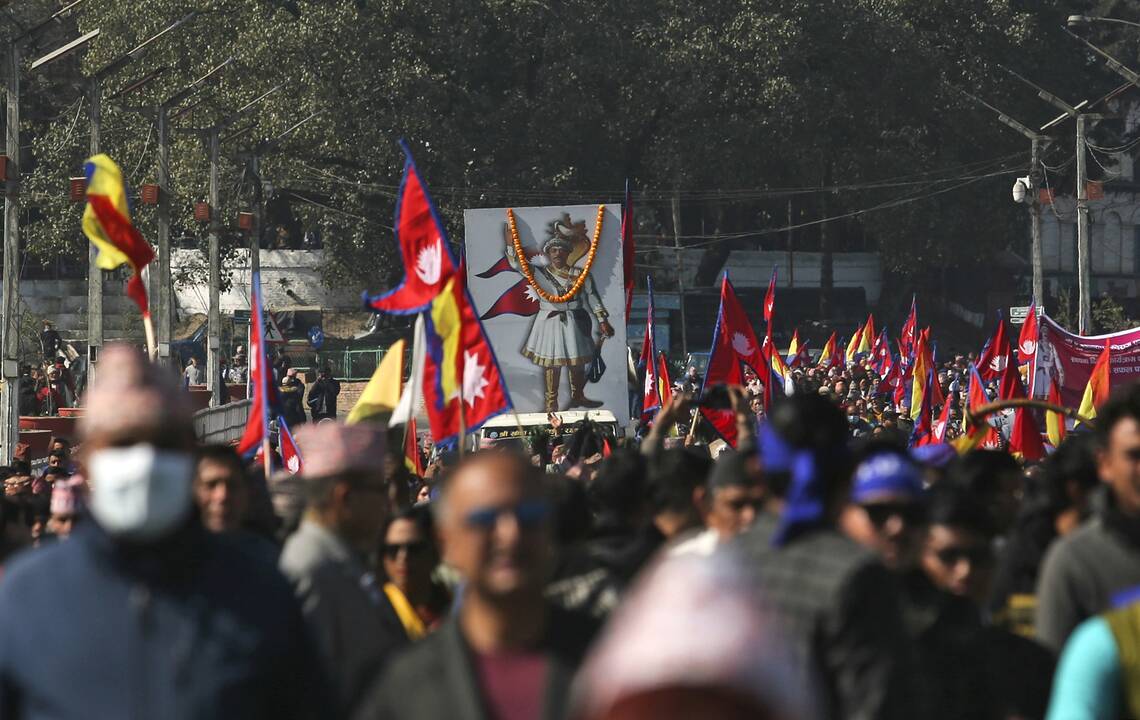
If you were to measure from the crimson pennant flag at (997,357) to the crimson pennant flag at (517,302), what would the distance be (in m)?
4.38

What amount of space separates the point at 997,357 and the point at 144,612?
1529 centimetres

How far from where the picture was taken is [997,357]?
1773 cm

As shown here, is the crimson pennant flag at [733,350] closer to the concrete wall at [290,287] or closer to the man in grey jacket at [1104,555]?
the man in grey jacket at [1104,555]

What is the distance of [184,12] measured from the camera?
141 feet

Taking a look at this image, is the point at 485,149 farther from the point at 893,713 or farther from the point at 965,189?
the point at 893,713

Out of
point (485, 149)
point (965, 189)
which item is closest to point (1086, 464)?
point (485, 149)

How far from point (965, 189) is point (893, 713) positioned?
47.3m

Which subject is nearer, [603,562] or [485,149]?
[603,562]

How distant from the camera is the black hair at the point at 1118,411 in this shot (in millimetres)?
4273

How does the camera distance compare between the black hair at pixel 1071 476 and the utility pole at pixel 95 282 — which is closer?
the black hair at pixel 1071 476

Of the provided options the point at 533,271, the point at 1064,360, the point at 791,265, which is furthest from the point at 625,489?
the point at 791,265

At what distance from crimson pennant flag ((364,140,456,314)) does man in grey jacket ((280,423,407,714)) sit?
4.60 meters

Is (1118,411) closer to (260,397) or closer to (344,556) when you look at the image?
(344,556)

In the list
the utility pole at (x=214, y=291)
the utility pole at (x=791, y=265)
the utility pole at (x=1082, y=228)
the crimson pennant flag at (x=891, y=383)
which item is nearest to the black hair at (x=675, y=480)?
the crimson pennant flag at (x=891, y=383)
